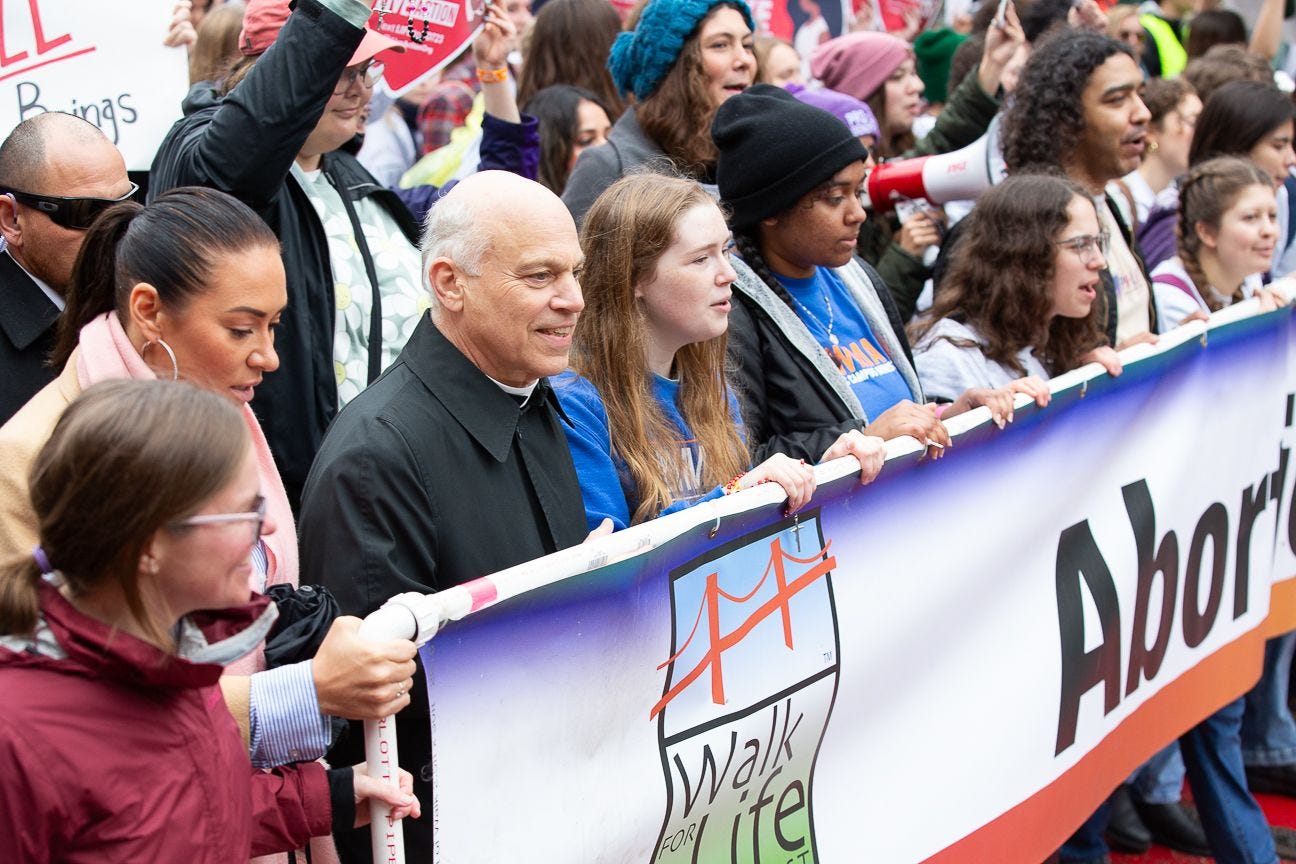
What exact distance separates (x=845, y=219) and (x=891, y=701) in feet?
4.09

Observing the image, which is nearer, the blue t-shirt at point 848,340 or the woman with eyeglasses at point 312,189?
the woman with eyeglasses at point 312,189

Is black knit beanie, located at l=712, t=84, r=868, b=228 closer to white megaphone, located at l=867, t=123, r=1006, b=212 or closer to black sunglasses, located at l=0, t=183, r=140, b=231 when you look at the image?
white megaphone, located at l=867, t=123, r=1006, b=212

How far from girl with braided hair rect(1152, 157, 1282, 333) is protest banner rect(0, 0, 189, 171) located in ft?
11.0

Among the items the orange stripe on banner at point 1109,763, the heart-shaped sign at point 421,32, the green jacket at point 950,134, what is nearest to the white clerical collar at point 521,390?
the heart-shaped sign at point 421,32

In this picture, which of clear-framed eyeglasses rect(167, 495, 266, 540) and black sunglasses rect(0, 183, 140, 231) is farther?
black sunglasses rect(0, 183, 140, 231)

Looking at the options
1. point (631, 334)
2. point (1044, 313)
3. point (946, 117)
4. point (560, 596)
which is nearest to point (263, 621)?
point (560, 596)

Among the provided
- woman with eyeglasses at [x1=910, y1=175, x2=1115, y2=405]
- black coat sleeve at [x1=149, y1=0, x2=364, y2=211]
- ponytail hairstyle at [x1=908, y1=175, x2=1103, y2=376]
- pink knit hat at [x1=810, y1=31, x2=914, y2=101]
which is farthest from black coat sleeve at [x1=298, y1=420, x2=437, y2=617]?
pink knit hat at [x1=810, y1=31, x2=914, y2=101]

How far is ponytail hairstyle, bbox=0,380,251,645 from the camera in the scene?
175cm

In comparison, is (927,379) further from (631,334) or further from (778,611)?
(778,611)

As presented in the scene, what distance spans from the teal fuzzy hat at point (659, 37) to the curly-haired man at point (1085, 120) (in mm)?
1102

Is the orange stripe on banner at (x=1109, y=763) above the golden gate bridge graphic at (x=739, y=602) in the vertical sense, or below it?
below

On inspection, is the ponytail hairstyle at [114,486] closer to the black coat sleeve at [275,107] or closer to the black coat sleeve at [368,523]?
the black coat sleeve at [368,523]

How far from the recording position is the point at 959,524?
3375 millimetres

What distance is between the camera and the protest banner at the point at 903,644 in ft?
7.46
